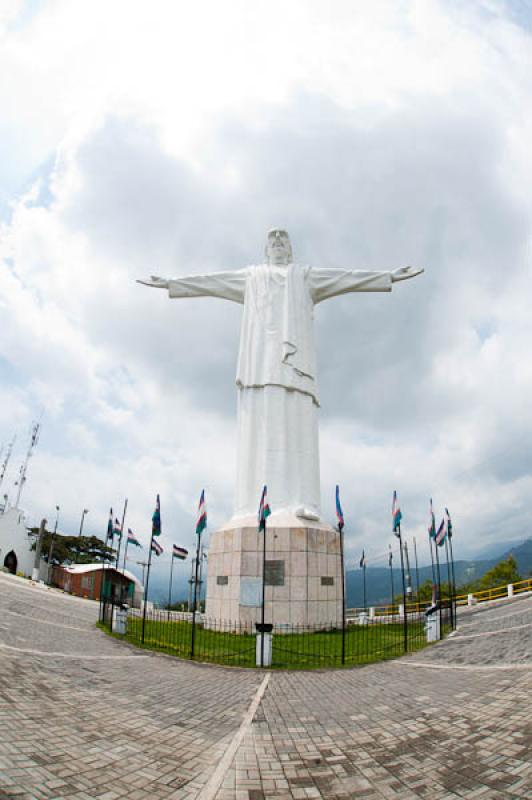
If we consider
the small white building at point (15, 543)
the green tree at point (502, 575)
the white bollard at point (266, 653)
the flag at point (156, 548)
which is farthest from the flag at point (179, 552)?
the green tree at point (502, 575)

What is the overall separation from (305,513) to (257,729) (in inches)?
435

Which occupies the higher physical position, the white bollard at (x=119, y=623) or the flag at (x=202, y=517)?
the flag at (x=202, y=517)

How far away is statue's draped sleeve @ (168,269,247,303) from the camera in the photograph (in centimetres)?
2173

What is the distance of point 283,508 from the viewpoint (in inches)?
711

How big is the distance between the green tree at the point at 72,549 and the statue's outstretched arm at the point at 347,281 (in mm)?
35324

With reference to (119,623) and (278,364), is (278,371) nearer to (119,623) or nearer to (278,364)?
(278,364)

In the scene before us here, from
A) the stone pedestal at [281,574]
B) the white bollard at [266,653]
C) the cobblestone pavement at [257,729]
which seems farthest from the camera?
the stone pedestal at [281,574]

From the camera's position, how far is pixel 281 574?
53.3 ft

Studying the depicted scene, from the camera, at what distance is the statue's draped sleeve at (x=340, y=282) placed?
829 inches

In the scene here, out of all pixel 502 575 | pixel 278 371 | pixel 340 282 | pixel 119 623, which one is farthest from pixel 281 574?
pixel 502 575

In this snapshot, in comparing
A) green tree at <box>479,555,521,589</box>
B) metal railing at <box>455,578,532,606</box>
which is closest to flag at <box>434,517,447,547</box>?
metal railing at <box>455,578,532,606</box>

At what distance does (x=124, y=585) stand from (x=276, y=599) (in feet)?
78.0

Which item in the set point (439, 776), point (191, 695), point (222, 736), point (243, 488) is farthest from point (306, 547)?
point (439, 776)

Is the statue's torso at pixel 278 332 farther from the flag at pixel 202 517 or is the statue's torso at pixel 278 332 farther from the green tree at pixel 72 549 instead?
the green tree at pixel 72 549
